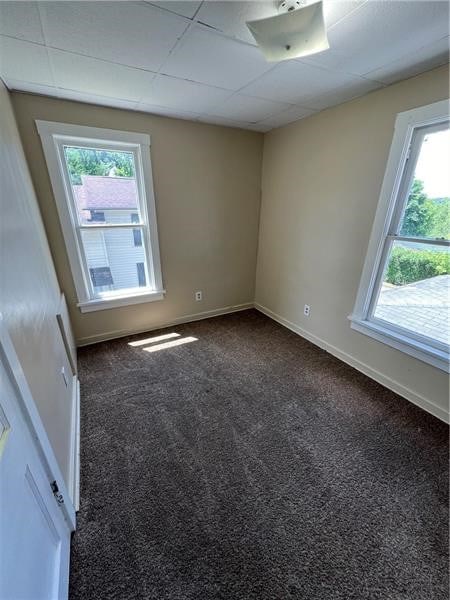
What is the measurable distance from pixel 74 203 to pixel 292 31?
7.20ft

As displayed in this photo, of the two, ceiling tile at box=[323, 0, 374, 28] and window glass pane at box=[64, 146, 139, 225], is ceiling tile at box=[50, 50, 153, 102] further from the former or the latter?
ceiling tile at box=[323, 0, 374, 28]

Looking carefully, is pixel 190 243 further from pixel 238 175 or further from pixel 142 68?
pixel 142 68

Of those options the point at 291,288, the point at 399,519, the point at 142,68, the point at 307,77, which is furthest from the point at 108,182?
the point at 399,519

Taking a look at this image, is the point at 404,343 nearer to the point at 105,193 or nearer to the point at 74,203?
the point at 105,193

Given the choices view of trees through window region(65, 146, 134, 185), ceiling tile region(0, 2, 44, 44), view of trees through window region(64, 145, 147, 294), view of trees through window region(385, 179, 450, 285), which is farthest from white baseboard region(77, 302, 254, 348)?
ceiling tile region(0, 2, 44, 44)

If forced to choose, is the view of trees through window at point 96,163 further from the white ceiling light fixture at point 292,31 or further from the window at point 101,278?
the white ceiling light fixture at point 292,31

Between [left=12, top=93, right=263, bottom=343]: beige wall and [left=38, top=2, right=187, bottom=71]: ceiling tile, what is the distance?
949mm

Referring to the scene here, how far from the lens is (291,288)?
10.2ft

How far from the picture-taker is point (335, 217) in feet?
8.02

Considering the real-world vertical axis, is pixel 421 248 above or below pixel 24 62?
below

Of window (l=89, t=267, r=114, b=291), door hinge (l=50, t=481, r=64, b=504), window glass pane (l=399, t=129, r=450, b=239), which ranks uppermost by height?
window glass pane (l=399, t=129, r=450, b=239)

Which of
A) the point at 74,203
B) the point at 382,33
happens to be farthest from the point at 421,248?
the point at 74,203

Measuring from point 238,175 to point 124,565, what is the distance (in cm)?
345

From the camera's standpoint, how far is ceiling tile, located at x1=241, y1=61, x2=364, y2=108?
1.66m
